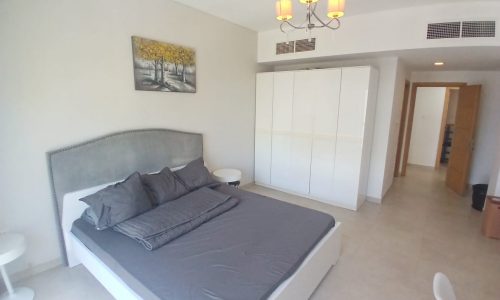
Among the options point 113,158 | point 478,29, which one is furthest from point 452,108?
point 113,158

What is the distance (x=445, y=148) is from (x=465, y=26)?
16.1 feet

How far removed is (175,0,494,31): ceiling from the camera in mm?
2779

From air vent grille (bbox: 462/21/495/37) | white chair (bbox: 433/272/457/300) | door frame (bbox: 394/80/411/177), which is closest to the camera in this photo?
white chair (bbox: 433/272/457/300)

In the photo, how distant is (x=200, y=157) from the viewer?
3393 millimetres

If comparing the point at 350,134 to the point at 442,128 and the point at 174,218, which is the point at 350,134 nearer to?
the point at 174,218

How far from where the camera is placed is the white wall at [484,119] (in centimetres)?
435

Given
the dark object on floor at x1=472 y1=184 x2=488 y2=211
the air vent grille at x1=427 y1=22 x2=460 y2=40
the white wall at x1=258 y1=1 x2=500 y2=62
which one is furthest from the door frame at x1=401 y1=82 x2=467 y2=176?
the air vent grille at x1=427 y1=22 x2=460 y2=40

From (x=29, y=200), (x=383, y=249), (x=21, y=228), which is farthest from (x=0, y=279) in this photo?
(x=383, y=249)

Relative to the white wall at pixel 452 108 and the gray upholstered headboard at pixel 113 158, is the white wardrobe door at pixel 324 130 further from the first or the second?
the white wall at pixel 452 108

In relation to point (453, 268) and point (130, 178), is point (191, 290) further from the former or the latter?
point (453, 268)

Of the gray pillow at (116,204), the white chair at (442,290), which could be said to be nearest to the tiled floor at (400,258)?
the gray pillow at (116,204)

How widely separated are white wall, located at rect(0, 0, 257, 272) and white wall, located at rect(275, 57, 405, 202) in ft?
8.49

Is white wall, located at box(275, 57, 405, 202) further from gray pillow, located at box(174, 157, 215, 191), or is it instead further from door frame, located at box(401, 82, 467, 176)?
gray pillow, located at box(174, 157, 215, 191)

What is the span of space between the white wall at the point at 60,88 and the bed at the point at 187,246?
0.47ft
